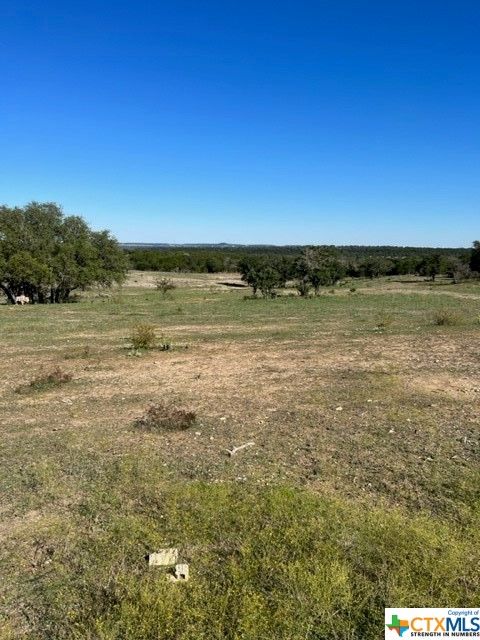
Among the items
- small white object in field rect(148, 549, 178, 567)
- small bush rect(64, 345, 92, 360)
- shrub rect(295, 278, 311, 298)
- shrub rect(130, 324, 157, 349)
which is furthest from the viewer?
shrub rect(295, 278, 311, 298)

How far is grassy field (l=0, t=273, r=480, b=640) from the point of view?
382cm

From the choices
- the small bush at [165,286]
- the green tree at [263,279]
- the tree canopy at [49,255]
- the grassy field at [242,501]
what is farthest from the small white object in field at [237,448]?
the small bush at [165,286]

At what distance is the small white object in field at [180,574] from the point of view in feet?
13.5

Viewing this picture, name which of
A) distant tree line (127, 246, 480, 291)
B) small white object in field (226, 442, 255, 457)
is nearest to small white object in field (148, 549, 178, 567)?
small white object in field (226, 442, 255, 457)

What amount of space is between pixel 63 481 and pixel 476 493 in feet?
15.5

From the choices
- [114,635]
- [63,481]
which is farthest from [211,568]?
[63,481]

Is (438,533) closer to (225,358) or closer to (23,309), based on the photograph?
(225,358)

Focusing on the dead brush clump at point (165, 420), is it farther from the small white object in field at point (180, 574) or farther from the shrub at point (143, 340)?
the shrub at point (143, 340)

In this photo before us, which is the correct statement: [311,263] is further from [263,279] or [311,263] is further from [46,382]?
[46,382]

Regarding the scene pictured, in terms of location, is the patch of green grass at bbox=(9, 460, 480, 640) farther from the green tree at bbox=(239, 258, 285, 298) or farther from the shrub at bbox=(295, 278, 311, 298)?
the shrub at bbox=(295, 278, 311, 298)

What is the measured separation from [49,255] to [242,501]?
37835 millimetres

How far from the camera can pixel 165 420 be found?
7.89 m

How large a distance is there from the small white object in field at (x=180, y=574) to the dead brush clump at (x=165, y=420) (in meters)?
3.63

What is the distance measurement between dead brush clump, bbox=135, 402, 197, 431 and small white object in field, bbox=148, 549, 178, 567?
3.39 metres
